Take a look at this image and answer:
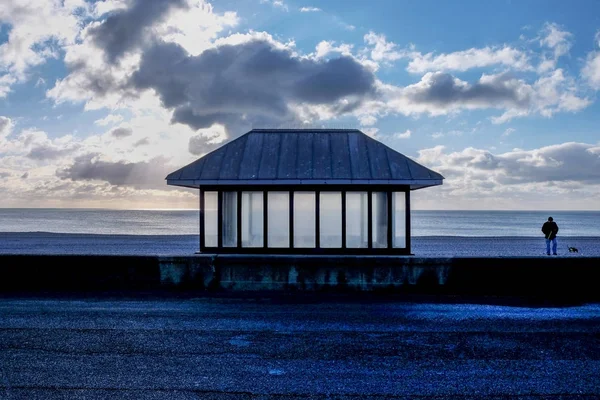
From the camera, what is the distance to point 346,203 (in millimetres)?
15562

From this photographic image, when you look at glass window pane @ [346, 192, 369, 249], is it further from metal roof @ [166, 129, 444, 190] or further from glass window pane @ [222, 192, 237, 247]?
glass window pane @ [222, 192, 237, 247]

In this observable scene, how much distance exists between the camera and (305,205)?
15.6 metres

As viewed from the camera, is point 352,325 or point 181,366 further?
point 352,325

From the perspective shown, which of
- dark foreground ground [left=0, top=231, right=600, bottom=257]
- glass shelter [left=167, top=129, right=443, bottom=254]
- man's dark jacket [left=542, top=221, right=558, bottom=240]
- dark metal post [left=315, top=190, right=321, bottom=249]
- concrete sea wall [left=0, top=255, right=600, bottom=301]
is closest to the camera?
concrete sea wall [left=0, top=255, right=600, bottom=301]

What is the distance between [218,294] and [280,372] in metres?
5.30

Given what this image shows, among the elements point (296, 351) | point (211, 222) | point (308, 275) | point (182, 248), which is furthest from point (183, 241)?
point (296, 351)

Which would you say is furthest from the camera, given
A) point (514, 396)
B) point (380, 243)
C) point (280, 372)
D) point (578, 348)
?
point (380, 243)

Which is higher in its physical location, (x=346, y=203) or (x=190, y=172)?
(x=190, y=172)

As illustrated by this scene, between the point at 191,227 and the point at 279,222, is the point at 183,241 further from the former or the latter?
the point at 191,227

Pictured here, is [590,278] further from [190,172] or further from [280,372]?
[190,172]

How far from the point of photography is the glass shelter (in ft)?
50.5

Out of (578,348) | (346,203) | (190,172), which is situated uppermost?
(190,172)

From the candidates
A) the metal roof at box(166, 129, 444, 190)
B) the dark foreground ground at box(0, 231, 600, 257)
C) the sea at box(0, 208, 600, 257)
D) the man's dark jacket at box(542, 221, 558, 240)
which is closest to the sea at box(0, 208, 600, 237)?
the sea at box(0, 208, 600, 257)

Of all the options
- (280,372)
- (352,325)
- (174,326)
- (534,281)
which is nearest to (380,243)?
(534,281)
